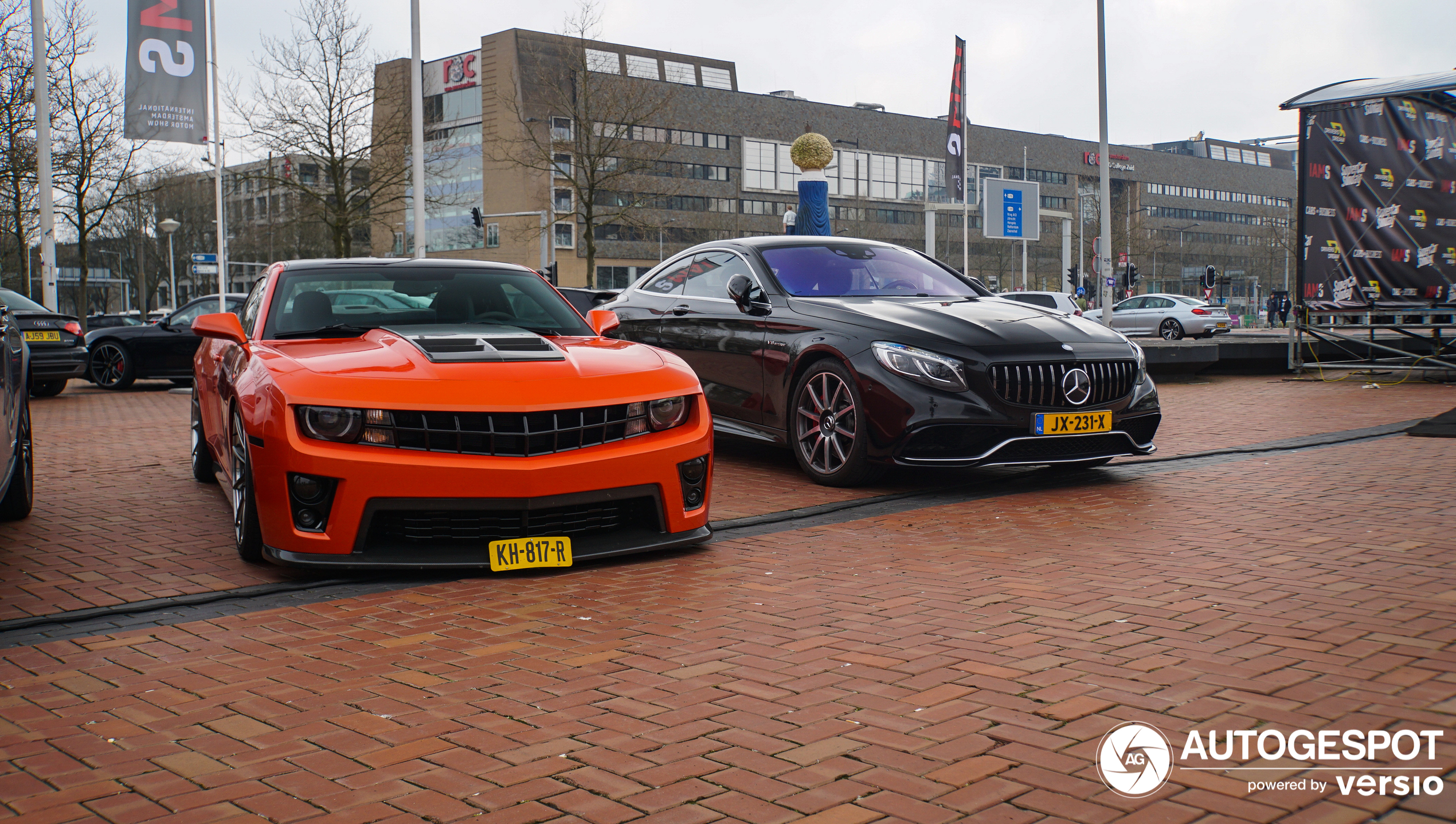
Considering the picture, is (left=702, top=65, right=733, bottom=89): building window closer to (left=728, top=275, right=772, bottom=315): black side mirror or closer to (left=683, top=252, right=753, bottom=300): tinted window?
(left=683, top=252, right=753, bottom=300): tinted window

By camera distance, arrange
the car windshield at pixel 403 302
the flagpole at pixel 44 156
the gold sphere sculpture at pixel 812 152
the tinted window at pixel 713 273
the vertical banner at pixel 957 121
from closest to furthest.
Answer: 1. the car windshield at pixel 403 302
2. the tinted window at pixel 713 273
3. the flagpole at pixel 44 156
4. the gold sphere sculpture at pixel 812 152
5. the vertical banner at pixel 957 121

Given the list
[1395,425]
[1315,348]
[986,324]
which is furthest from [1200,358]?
[986,324]

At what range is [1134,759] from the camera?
117 inches

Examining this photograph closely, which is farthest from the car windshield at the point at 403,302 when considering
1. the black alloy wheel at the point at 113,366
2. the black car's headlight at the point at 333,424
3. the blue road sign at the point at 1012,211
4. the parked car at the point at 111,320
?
the parked car at the point at 111,320

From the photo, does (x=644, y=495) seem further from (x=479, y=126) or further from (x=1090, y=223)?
(x=1090, y=223)

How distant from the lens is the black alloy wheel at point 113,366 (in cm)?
1856

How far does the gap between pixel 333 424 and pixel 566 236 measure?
235ft

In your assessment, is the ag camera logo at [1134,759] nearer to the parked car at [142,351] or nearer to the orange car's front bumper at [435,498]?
the orange car's front bumper at [435,498]

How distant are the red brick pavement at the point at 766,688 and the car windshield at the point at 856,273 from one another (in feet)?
9.40

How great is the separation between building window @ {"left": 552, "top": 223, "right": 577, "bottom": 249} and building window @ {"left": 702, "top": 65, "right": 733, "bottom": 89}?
16023 millimetres

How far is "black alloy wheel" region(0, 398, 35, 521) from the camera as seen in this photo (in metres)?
6.42

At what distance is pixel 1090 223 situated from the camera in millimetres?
95500

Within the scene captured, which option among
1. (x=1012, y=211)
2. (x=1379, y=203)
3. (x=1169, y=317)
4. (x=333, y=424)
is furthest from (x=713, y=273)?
(x=1169, y=317)

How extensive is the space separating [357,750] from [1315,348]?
1810 cm
